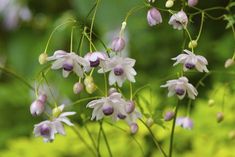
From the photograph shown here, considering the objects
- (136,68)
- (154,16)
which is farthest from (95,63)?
(136,68)

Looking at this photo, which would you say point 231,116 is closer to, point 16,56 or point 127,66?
point 127,66

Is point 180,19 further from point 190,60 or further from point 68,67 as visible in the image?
point 68,67

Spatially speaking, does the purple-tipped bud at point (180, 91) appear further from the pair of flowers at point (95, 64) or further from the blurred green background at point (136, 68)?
the blurred green background at point (136, 68)

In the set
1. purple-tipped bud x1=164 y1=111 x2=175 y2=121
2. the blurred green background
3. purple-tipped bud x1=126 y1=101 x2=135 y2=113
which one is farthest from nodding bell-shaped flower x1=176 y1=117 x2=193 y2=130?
the blurred green background

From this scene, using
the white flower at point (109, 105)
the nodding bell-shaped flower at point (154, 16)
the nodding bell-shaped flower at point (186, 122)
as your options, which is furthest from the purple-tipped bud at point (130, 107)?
the nodding bell-shaped flower at point (186, 122)

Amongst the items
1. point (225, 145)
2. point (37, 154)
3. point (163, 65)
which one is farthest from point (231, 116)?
point (163, 65)

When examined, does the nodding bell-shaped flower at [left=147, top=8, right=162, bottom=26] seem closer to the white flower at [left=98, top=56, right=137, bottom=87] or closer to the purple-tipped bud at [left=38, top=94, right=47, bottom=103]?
the white flower at [left=98, top=56, right=137, bottom=87]
